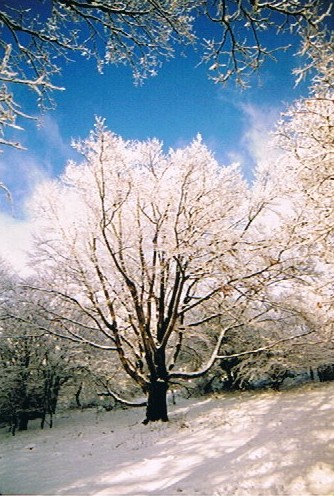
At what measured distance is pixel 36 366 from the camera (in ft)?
60.5

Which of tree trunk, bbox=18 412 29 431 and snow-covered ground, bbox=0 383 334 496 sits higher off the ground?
snow-covered ground, bbox=0 383 334 496

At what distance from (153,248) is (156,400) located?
562 cm

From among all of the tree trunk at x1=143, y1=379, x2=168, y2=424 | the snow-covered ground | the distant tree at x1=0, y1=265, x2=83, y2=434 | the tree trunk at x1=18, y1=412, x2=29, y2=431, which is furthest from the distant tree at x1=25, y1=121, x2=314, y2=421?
the tree trunk at x1=18, y1=412, x2=29, y2=431

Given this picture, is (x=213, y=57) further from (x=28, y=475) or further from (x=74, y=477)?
(x=28, y=475)

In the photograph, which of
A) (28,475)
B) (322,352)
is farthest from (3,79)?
(322,352)

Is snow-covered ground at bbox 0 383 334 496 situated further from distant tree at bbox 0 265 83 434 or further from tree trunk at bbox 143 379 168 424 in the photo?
distant tree at bbox 0 265 83 434

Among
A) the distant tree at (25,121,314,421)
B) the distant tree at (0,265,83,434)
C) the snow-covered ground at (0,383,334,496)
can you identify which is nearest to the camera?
the snow-covered ground at (0,383,334,496)

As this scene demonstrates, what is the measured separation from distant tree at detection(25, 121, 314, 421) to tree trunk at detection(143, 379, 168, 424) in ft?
0.12

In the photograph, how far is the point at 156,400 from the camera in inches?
439

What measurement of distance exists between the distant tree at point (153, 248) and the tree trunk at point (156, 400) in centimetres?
4

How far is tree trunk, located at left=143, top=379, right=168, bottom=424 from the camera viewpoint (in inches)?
436

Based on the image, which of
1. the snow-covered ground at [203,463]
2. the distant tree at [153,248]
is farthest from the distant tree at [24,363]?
the snow-covered ground at [203,463]

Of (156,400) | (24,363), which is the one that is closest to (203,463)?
(156,400)

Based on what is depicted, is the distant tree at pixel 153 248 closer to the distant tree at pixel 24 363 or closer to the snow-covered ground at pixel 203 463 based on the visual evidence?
the snow-covered ground at pixel 203 463
